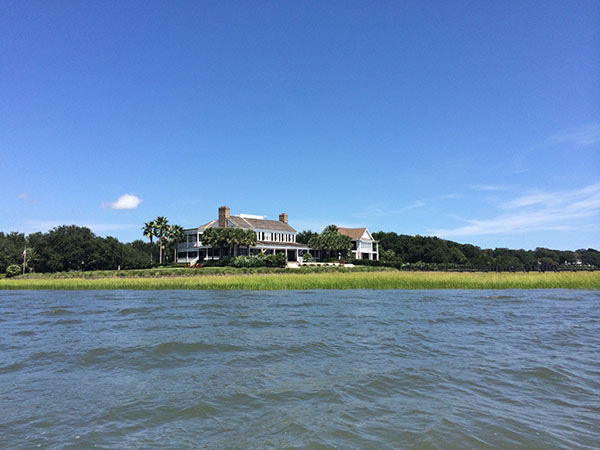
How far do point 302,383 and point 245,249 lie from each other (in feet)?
191

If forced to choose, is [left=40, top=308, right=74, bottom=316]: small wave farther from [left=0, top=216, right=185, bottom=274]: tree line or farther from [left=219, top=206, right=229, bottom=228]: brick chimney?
[left=219, top=206, right=229, bottom=228]: brick chimney

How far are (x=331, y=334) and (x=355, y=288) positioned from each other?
19453mm

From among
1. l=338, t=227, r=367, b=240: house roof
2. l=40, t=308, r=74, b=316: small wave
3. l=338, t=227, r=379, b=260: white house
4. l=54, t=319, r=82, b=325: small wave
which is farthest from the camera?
l=338, t=227, r=367, b=240: house roof

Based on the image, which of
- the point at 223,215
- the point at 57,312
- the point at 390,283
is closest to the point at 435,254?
the point at 223,215

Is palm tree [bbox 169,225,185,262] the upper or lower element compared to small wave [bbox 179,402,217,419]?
upper

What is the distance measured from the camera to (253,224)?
70438 mm

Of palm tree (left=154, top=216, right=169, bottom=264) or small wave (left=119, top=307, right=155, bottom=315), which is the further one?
palm tree (left=154, top=216, right=169, bottom=264)

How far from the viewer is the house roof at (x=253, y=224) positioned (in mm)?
66938

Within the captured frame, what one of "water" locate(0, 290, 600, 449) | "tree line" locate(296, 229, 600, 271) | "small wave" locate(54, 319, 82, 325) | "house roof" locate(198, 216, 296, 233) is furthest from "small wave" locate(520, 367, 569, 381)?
"house roof" locate(198, 216, 296, 233)

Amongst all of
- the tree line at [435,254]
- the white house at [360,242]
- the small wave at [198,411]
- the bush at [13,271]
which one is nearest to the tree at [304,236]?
the tree line at [435,254]

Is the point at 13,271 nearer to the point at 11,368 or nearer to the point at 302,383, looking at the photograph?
the point at 11,368

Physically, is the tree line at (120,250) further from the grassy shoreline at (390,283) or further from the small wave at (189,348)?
the small wave at (189,348)

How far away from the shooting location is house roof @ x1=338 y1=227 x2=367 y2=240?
78000 millimetres

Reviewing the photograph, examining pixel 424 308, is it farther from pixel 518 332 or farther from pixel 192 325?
pixel 192 325
